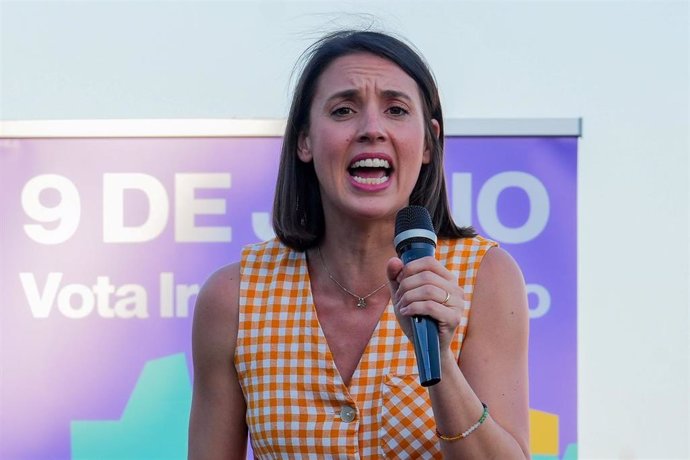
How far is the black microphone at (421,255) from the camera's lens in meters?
1.59

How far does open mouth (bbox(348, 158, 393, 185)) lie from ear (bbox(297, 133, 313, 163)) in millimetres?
243

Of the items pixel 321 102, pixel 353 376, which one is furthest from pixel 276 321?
pixel 321 102

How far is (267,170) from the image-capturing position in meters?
3.86

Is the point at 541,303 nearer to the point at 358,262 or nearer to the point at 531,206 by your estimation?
the point at 531,206

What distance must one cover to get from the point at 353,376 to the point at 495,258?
412mm

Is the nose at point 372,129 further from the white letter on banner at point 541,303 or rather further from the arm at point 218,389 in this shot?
the white letter on banner at point 541,303

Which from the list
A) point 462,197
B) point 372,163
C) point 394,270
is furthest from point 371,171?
point 462,197

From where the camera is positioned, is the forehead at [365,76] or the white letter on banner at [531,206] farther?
the white letter on banner at [531,206]

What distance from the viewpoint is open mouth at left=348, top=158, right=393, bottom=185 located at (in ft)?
6.45

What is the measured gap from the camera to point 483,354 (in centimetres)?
199

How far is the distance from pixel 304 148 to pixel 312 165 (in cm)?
9

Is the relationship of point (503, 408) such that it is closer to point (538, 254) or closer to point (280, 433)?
point (280, 433)

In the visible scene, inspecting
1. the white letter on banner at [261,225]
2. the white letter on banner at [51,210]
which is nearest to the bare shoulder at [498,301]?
the white letter on banner at [261,225]

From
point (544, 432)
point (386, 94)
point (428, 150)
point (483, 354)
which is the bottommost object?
point (544, 432)
